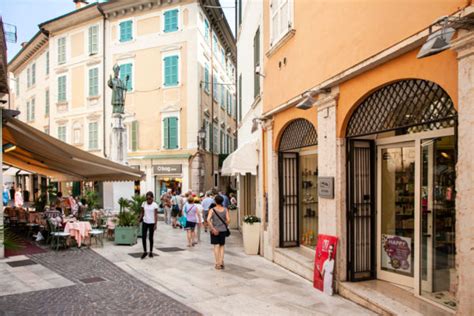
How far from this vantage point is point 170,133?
23.3 m

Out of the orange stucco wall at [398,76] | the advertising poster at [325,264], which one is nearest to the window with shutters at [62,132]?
the advertising poster at [325,264]

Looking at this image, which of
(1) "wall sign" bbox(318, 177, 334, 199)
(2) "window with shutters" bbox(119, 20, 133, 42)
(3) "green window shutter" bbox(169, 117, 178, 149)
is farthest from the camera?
(2) "window with shutters" bbox(119, 20, 133, 42)

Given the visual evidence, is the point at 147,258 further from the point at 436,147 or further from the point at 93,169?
the point at 436,147

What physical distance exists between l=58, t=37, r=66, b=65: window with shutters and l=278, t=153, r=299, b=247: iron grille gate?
22934mm

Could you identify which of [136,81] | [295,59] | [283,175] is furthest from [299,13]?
[136,81]

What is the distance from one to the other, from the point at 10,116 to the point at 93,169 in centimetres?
382

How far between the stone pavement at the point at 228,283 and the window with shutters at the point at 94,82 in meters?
17.1

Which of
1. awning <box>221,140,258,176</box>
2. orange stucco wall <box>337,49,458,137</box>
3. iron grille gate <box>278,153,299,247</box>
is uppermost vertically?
orange stucco wall <box>337,49,458,137</box>

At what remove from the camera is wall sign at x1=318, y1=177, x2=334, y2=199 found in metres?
6.84

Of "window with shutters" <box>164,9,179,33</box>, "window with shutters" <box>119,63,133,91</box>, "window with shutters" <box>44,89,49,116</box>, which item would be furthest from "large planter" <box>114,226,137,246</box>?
"window with shutters" <box>44,89,49,116</box>

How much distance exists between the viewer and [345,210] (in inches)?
263

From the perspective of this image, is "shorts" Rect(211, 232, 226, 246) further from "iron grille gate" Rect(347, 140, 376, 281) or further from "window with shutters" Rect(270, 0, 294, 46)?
"window with shutters" Rect(270, 0, 294, 46)

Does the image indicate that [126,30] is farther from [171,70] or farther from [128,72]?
[171,70]

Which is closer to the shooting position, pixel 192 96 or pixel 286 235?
pixel 286 235
